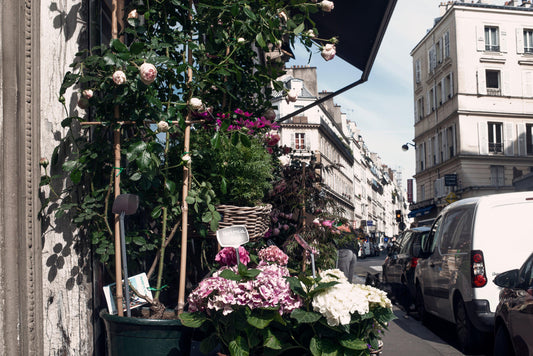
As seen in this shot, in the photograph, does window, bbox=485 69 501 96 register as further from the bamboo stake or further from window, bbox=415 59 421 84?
the bamboo stake

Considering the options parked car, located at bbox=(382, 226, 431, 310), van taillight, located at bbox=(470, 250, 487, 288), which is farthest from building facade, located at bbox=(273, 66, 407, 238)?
van taillight, located at bbox=(470, 250, 487, 288)

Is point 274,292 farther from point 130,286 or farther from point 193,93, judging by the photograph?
point 193,93

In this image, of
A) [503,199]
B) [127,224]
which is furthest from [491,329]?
[127,224]

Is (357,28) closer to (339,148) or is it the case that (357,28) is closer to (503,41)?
(503,41)

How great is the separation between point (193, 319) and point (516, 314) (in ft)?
10.2

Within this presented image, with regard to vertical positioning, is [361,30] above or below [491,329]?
above

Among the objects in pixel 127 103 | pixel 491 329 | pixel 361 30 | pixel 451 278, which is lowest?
pixel 491 329

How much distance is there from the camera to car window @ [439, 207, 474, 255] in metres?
7.37

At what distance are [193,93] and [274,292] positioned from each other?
1.40 meters

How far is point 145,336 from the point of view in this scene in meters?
2.77

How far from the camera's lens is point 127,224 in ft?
12.6

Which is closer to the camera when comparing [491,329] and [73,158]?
[73,158]

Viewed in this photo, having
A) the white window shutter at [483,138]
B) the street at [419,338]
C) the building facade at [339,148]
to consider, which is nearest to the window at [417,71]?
the building facade at [339,148]

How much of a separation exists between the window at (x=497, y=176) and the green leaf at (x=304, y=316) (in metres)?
39.1
